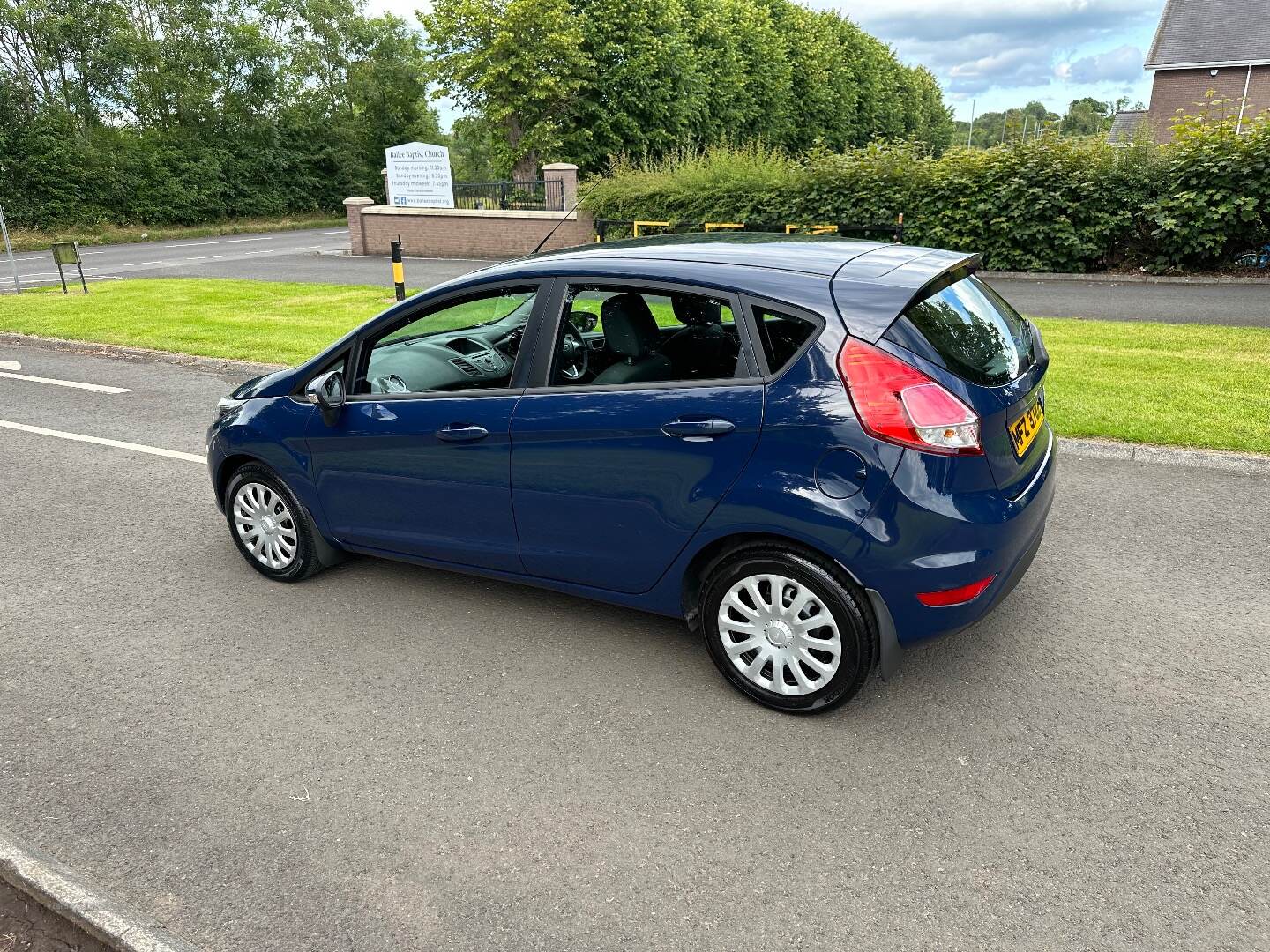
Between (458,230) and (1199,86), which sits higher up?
(1199,86)

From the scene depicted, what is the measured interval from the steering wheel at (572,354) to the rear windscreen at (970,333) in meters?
1.27

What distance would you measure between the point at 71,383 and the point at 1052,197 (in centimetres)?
1476

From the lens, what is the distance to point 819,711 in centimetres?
338

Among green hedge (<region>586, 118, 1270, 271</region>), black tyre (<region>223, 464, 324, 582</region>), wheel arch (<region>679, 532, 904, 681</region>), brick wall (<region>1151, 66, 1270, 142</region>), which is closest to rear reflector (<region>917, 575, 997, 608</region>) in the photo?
wheel arch (<region>679, 532, 904, 681</region>)

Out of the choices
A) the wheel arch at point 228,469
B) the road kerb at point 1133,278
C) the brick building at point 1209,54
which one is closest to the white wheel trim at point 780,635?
the wheel arch at point 228,469

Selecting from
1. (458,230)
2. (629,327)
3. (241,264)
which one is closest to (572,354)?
(629,327)

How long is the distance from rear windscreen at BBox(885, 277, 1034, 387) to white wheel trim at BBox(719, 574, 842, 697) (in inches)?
37.3

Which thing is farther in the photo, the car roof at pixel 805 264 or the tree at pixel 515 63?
the tree at pixel 515 63

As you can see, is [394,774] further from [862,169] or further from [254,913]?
[862,169]

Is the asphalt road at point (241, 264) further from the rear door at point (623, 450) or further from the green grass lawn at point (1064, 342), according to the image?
the rear door at point (623, 450)

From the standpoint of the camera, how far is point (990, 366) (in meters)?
3.45

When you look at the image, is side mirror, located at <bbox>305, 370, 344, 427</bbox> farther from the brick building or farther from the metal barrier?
the brick building

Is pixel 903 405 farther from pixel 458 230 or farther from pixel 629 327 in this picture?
pixel 458 230

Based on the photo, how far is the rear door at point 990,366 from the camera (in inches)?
127
